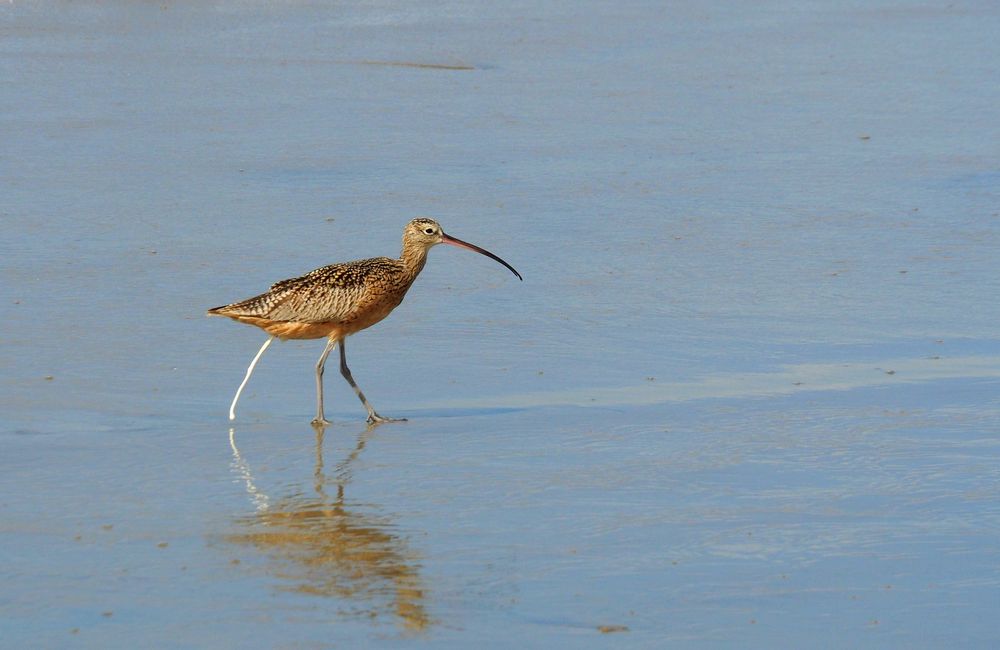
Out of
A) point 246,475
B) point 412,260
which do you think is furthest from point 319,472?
point 412,260

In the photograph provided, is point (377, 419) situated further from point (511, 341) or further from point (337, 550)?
point (337, 550)

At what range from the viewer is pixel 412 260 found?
8.88 metres

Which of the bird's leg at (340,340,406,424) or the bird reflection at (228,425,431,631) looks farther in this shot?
the bird's leg at (340,340,406,424)

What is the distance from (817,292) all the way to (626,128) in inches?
171

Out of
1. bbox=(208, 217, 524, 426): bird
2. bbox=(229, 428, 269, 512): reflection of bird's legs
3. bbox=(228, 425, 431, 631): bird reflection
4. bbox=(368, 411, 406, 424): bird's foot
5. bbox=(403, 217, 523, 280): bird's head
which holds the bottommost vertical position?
bbox=(228, 425, 431, 631): bird reflection

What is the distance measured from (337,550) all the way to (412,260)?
124 inches

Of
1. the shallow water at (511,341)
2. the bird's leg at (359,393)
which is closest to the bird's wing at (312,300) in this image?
the bird's leg at (359,393)

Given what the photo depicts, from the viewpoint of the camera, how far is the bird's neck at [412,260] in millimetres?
8836

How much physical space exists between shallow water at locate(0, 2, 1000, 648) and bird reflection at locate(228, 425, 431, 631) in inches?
0.7

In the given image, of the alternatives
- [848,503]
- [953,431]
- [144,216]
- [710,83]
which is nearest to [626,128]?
[710,83]

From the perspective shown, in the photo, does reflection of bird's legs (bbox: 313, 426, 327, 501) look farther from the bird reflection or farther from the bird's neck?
the bird's neck

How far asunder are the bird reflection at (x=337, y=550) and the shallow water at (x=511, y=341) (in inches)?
0.7

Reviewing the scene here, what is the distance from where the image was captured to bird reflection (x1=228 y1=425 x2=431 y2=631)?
5398 mm

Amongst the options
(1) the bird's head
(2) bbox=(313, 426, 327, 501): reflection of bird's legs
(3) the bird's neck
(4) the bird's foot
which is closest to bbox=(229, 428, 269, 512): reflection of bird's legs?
(2) bbox=(313, 426, 327, 501): reflection of bird's legs
